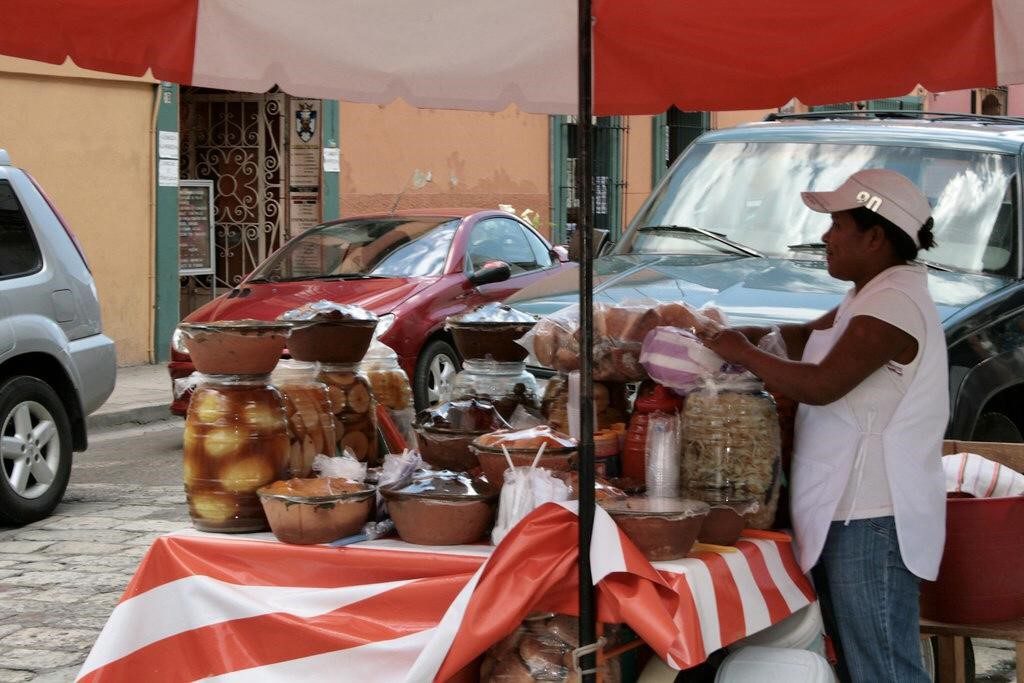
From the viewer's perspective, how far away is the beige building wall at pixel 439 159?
59.4 feet

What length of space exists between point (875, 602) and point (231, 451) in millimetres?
1728

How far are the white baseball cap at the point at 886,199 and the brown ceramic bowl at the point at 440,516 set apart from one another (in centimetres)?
121

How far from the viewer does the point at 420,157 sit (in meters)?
19.2

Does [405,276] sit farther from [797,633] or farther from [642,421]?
[797,633]

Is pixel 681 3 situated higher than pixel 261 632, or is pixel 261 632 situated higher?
pixel 681 3

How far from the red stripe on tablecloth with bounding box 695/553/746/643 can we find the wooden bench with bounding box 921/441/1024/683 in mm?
967

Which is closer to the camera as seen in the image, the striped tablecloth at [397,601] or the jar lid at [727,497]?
the striped tablecloth at [397,601]

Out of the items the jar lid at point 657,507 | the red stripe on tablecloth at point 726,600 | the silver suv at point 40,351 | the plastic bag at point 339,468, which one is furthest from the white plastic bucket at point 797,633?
the silver suv at point 40,351

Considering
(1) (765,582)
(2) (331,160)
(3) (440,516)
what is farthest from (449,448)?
(2) (331,160)

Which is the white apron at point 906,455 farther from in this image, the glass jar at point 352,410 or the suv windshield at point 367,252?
the suv windshield at point 367,252

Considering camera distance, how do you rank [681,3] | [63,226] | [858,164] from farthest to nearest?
[63,226] → [858,164] → [681,3]

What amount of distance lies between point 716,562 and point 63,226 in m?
6.37

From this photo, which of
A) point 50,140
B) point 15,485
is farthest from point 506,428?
point 50,140

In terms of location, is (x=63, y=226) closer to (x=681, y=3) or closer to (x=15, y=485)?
(x=15, y=485)
